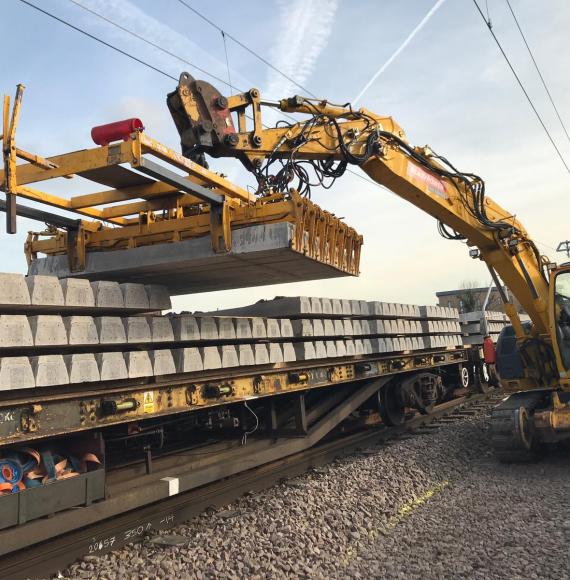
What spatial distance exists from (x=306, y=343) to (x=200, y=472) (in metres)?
2.27

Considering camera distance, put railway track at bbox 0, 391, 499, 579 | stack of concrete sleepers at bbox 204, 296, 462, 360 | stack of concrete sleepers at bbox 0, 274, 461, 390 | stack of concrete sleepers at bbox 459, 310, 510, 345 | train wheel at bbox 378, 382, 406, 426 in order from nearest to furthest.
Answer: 1. stack of concrete sleepers at bbox 0, 274, 461, 390
2. railway track at bbox 0, 391, 499, 579
3. stack of concrete sleepers at bbox 204, 296, 462, 360
4. train wheel at bbox 378, 382, 406, 426
5. stack of concrete sleepers at bbox 459, 310, 510, 345

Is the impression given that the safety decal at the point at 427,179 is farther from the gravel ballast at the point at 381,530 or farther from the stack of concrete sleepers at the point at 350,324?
the gravel ballast at the point at 381,530

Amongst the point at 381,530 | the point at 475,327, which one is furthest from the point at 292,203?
the point at 475,327

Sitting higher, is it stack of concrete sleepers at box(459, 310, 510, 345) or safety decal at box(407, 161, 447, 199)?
safety decal at box(407, 161, 447, 199)

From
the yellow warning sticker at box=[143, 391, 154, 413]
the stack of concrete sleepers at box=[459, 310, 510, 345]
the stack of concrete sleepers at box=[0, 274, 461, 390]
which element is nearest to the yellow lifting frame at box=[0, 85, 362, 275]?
the stack of concrete sleepers at box=[0, 274, 461, 390]

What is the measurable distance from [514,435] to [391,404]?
2936 mm

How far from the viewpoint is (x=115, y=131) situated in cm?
441

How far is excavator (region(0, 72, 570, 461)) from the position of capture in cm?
466

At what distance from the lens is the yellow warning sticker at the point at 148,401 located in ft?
15.7

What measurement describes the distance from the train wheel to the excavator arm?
7.63ft

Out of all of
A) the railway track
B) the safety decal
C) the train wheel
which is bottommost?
the railway track

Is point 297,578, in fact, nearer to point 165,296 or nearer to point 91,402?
point 91,402

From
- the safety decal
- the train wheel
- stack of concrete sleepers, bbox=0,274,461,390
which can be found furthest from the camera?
the train wheel

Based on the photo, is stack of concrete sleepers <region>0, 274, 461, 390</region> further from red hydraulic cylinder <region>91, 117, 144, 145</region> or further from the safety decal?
the safety decal
